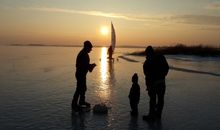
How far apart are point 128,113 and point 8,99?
402cm

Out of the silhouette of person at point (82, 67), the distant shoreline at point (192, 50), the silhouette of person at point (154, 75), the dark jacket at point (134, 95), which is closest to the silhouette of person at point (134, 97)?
the dark jacket at point (134, 95)

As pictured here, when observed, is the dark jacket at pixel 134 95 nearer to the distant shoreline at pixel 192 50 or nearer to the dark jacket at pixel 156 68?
the dark jacket at pixel 156 68

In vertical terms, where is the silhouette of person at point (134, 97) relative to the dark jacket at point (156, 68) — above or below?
below

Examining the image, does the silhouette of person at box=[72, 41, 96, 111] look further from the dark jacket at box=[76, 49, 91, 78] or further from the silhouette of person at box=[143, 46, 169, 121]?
the silhouette of person at box=[143, 46, 169, 121]

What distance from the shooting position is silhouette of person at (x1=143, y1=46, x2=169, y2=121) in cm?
866

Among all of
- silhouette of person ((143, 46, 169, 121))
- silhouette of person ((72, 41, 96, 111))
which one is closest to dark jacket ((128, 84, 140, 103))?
silhouette of person ((143, 46, 169, 121))

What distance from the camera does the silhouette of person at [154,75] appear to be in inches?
341

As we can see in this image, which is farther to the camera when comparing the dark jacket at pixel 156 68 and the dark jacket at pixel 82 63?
the dark jacket at pixel 82 63

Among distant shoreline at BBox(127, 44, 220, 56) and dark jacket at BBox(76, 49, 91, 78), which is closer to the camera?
dark jacket at BBox(76, 49, 91, 78)

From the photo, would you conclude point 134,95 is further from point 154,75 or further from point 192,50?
point 192,50

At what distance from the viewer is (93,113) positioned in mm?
9344

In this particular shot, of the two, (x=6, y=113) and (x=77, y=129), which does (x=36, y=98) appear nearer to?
(x=6, y=113)

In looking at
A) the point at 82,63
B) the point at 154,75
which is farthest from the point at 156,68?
the point at 82,63

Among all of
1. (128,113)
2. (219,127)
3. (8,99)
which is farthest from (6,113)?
(219,127)
